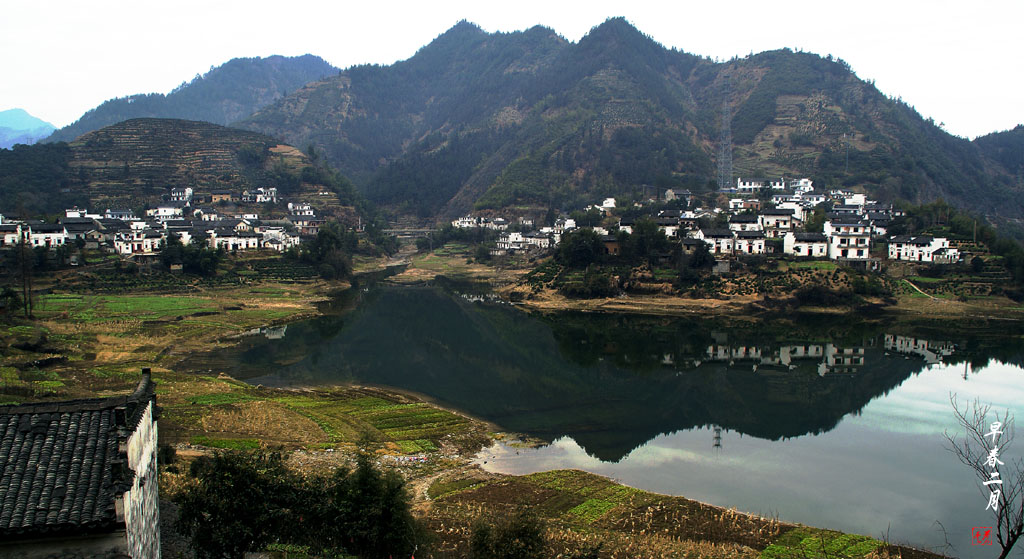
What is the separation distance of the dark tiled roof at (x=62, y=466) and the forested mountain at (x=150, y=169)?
2545 inches

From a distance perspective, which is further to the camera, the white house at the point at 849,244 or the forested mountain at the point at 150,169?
the forested mountain at the point at 150,169

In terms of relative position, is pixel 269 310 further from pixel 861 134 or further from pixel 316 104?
pixel 316 104

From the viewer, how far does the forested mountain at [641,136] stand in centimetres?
9038

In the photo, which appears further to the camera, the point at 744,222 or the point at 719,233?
the point at 744,222

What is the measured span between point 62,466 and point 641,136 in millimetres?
100331

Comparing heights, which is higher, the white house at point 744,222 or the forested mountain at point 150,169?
the forested mountain at point 150,169

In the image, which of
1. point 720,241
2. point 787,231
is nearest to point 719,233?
point 720,241

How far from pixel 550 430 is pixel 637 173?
76595 millimetres

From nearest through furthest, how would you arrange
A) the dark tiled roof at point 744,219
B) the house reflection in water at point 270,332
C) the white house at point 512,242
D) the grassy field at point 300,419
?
the grassy field at point 300,419 → the house reflection in water at point 270,332 → the dark tiled roof at point 744,219 → the white house at point 512,242

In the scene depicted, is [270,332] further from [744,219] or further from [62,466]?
[744,219]

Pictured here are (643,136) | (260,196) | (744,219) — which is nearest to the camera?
(744,219)

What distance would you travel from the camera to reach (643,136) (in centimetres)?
10131

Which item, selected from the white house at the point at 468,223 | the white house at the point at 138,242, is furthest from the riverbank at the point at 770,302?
the white house at the point at 468,223

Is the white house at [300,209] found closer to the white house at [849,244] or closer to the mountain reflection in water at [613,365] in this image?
the mountain reflection in water at [613,365]
